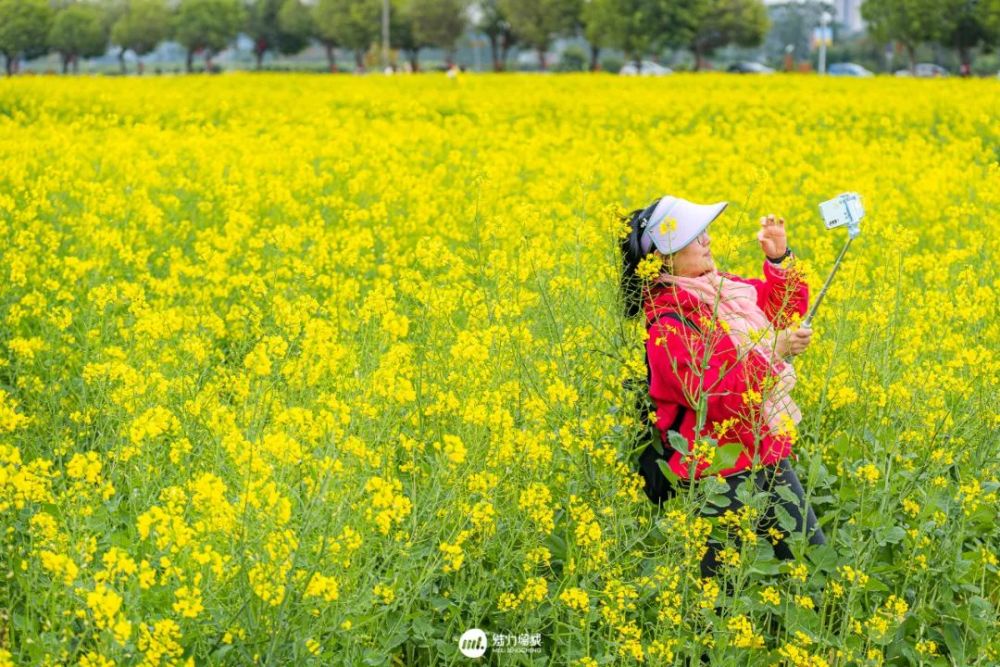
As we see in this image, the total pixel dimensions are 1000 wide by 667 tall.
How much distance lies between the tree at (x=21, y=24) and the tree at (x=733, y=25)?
34013 mm

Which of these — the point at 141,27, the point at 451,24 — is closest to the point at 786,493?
the point at 451,24

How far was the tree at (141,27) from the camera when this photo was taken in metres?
70.0

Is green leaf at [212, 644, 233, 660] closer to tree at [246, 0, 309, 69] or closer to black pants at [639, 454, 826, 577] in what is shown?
black pants at [639, 454, 826, 577]

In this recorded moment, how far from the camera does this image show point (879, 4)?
166 feet

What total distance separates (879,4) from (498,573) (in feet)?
167

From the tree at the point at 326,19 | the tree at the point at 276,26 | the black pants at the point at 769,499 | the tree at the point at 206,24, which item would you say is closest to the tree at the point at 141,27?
the tree at the point at 206,24

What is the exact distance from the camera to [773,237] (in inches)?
159

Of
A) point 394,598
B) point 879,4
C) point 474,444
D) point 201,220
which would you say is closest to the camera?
point 394,598

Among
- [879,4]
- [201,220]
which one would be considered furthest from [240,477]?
[879,4]

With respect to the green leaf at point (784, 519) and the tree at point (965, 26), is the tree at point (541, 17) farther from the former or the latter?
the green leaf at point (784, 519)

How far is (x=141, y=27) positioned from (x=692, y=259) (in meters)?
71.0

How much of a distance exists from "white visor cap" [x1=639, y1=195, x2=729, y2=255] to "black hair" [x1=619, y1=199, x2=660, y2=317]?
6 centimetres

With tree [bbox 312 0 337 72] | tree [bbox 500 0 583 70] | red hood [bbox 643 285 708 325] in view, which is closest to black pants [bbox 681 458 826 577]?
red hood [bbox 643 285 708 325]

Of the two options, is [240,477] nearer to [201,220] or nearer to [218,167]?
[201,220]
